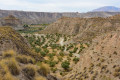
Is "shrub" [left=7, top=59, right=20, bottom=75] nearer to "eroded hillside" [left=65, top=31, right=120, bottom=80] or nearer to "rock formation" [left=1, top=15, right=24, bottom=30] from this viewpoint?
"eroded hillside" [left=65, top=31, right=120, bottom=80]

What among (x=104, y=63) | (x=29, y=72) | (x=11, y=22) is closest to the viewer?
(x=29, y=72)

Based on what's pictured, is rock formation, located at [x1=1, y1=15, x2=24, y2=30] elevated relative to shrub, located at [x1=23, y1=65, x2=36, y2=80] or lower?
lower

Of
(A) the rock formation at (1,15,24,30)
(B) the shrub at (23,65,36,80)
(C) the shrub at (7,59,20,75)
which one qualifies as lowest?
(A) the rock formation at (1,15,24,30)

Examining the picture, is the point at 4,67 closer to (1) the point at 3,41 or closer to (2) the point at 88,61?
(1) the point at 3,41

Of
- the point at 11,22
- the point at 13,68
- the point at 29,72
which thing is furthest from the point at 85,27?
the point at 11,22

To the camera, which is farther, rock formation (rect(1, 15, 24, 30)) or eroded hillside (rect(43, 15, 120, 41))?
rock formation (rect(1, 15, 24, 30))

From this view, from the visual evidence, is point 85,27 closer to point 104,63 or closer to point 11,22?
point 104,63

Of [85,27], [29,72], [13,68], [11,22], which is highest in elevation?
[13,68]

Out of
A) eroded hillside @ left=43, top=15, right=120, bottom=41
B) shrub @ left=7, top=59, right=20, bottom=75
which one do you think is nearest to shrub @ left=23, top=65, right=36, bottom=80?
shrub @ left=7, top=59, right=20, bottom=75

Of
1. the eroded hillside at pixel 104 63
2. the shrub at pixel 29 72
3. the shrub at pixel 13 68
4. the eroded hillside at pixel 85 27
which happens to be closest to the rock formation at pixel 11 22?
the eroded hillside at pixel 85 27

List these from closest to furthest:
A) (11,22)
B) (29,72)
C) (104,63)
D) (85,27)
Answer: (29,72) < (104,63) < (85,27) < (11,22)

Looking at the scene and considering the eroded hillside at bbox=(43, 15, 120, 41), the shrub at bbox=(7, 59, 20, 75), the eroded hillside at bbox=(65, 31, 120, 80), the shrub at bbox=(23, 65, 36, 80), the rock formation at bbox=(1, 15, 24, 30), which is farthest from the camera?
the rock formation at bbox=(1, 15, 24, 30)
